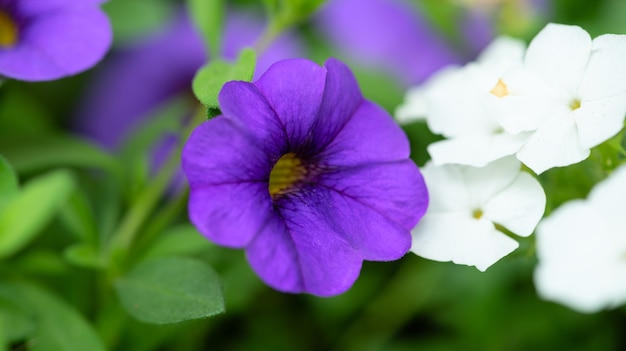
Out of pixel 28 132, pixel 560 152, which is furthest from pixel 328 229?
pixel 28 132

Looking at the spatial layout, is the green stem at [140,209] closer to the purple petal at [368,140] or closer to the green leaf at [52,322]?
the green leaf at [52,322]

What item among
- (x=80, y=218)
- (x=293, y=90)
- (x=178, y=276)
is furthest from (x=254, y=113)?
(x=80, y=218)

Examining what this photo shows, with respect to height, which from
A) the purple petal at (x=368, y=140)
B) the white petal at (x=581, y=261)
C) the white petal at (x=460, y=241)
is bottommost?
the white petal at (x=460, y=241)

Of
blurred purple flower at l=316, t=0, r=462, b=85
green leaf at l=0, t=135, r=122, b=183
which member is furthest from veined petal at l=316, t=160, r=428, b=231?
blurred purple flower at l=316, t=0, r=462, b=85

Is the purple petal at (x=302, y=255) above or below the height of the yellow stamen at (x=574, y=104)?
below

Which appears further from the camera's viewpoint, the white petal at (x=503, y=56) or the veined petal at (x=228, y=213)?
the white petal at (x=503, y=56)

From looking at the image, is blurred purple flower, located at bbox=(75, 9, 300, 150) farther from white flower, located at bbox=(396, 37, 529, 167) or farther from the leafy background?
white flower, located at bbox=(396, 37, 529, 167)

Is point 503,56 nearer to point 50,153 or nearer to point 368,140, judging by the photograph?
point 368,140

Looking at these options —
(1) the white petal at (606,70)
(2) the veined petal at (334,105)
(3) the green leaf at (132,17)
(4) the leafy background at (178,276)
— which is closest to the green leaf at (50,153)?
(4) the leafy background at (178,276)
